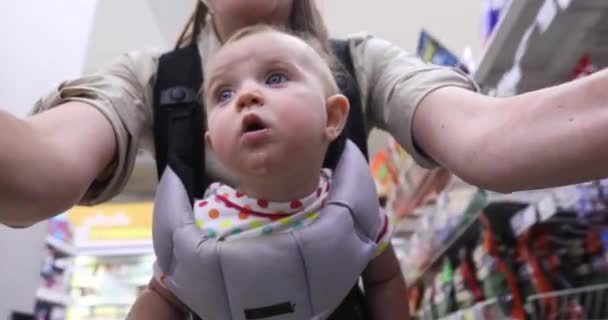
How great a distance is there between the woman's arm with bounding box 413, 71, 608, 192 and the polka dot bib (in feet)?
0.55

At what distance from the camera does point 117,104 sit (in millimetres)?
807

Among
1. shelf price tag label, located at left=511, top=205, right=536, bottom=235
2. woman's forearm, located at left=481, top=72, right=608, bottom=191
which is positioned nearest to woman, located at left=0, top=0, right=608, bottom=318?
woman's forearm, located at left=481, top=72, right=608, bottom=191

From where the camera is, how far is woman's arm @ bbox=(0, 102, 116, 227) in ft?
1.86

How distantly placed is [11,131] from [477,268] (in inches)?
55.4

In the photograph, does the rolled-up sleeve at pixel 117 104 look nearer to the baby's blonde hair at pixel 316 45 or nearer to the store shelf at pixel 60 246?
the baby's blonde hair at pixel 316 45

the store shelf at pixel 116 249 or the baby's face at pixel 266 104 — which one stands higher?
the baby's face at pixel 266 104

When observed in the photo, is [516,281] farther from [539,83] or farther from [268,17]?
[268,17]

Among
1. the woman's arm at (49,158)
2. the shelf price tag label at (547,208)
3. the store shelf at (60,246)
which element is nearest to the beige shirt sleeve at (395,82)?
the woman's arm at (49,158)

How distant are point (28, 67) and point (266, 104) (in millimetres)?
635

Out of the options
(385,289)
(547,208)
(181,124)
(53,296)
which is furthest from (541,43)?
(53,296)

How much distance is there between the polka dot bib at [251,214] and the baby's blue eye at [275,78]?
0.43 ft

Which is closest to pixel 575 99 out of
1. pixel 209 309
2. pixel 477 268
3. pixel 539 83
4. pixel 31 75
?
pixel 209 309

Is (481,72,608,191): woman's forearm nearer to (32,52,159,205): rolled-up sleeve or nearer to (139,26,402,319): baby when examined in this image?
(139,26,402,319): baby

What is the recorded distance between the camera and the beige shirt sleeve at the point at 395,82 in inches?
30.6
